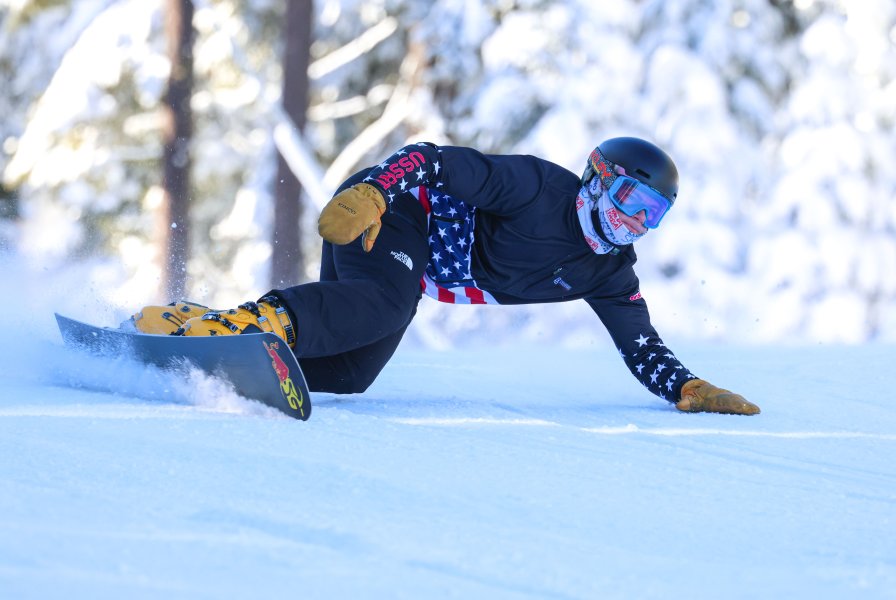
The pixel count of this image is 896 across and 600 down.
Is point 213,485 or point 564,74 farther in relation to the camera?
point 564,74

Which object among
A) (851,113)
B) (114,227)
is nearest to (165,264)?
(114,227)

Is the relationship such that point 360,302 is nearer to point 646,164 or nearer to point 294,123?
point 646,164

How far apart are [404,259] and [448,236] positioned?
0.26m

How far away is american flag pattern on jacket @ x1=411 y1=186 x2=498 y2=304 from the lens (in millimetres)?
3258

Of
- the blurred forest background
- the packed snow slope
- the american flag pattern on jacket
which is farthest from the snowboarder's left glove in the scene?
the blurred forest background

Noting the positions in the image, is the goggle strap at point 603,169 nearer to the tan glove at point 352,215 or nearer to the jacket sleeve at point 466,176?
the jacket sleeve at point 466,176

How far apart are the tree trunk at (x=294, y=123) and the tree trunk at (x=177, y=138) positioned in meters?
1.13

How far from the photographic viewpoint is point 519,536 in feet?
5.56

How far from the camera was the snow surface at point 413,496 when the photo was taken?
4.75 ft

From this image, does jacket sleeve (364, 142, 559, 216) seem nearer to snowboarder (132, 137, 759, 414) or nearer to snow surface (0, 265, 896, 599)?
snowboarder (132, 137, 759, 414)

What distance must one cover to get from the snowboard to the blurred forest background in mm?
7985

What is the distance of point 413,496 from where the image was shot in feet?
6.20

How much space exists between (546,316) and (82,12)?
6.85 m

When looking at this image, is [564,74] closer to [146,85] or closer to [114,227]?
[146,85]
